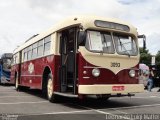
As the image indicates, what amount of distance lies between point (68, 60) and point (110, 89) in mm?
2292

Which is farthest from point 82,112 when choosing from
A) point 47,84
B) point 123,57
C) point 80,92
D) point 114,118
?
point 47,84

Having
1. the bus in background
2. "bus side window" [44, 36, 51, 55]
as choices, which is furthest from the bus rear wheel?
the bus in background

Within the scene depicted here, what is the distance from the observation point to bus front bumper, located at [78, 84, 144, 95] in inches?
513

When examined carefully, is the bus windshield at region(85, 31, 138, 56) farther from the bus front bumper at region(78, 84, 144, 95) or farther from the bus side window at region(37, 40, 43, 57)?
the bus side window at region(37, 40, 43, 57)

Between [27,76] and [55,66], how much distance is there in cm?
638

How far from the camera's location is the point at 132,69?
14.3 metres

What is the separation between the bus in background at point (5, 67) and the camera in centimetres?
3728

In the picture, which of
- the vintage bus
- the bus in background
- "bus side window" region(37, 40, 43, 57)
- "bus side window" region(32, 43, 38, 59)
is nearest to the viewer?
the vintage bus

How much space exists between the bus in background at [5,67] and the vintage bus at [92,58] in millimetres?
21471

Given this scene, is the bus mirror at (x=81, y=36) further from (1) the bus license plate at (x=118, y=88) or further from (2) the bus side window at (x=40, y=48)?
(2) the bus side window at (x=40, y=48)

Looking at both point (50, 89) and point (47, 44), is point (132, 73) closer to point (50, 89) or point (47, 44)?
point (50, 89)

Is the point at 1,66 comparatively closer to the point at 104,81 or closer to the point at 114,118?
the point at 104,81

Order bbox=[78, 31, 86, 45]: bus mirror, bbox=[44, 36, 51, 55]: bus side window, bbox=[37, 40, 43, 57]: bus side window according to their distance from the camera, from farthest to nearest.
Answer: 1. bbox=[37, 40, 43, 57]: bus side window
2. bbox=[44, 36, 51, 55]: bus side window
3. bbox=[78, 31, 86, 45]: bus mirror

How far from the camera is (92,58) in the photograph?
13422mm
